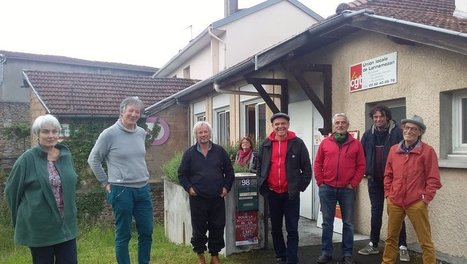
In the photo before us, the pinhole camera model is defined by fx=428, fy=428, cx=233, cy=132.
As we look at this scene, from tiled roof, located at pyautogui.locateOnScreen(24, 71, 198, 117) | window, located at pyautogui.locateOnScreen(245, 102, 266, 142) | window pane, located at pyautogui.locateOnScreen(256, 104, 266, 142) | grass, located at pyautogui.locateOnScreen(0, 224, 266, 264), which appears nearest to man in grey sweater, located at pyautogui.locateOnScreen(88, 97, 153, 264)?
grass, located at pyautogui.locateOnScreen(0, 224, 266, 264)

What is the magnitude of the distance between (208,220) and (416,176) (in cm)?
234

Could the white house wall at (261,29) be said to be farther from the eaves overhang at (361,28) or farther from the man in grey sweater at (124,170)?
the man in grey sweater at (124,170)

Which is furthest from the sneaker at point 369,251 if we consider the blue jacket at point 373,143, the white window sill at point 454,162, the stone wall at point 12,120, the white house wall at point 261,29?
the stone wall at point 12,120

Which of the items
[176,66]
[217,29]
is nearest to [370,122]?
[217,29]

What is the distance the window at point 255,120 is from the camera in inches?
388

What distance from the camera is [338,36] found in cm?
683

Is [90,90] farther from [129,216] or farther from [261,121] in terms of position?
[129,216]

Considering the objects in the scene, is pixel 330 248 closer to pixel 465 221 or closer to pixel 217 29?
pixel 465 221

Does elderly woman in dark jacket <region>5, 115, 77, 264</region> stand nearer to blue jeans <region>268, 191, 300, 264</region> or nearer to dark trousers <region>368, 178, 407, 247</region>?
blue jeans <region>268, 191, 300, 264</region>

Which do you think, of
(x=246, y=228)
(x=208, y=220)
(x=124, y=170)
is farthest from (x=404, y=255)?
(x=124, y=170)

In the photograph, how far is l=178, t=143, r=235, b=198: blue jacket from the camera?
485 cm

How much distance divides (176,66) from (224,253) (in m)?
17.0

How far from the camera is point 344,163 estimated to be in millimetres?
4879

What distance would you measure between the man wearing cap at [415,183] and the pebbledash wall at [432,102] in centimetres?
99
